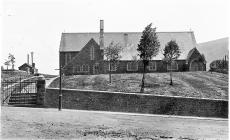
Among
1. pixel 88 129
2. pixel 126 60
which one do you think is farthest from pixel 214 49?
pixel 88 129

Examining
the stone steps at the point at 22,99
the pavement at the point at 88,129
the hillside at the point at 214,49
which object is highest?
the hillside at the point at 214,49

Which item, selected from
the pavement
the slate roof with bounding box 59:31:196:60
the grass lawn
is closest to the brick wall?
the pavement

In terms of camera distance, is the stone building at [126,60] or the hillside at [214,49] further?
the hillside at [214,49]

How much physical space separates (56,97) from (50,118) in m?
9.02

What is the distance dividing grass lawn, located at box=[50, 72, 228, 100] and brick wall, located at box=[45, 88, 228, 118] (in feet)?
28.9

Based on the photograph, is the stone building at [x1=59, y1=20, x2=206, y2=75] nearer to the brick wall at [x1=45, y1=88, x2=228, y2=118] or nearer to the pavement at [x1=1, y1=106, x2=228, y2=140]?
the brick wall at [x1=45, y1=88, x2=228, y2=118]

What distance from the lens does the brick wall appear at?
25969mm

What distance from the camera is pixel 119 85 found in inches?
1590

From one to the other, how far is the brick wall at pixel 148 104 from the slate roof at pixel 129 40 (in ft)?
111

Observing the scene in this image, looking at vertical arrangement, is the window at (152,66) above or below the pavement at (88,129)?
above

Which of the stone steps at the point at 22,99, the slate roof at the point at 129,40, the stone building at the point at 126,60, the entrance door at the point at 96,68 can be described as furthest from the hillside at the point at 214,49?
the stone steps at the point at 22,99

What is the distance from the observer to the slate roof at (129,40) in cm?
6138

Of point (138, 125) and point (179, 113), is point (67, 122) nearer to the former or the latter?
point (138, 125)

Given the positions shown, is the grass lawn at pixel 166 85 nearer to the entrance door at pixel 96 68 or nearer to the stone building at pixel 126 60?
the stone building at pixel 126 60
